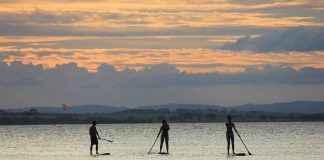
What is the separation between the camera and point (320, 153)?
147 feet

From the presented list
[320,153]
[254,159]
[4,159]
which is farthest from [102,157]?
[320,153]

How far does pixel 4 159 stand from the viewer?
140ft

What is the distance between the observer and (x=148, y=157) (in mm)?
43188

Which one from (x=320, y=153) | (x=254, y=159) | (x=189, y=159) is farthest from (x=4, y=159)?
(x=320, y=153)

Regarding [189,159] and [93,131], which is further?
[93,131]

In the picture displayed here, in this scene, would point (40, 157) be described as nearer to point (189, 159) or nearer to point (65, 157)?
point (65, 157)

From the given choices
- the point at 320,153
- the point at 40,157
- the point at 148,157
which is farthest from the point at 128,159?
the point at 320,153

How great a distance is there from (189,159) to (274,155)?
203 inches

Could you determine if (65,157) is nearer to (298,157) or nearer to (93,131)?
(93,131)

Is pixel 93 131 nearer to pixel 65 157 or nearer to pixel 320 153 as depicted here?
pixel 65 157

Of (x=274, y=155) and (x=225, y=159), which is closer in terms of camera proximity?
(x=225, y=159)

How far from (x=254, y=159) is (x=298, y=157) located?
8.35 ft

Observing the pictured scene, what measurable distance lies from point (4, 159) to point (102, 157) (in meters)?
4.93

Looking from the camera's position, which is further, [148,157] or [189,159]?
[148,157]
